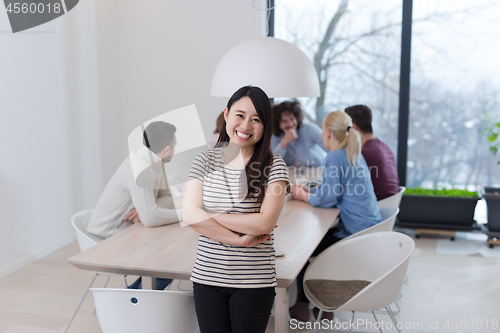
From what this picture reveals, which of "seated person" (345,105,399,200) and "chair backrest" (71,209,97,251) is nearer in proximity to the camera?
"chair backrest" (71,209,97,251)

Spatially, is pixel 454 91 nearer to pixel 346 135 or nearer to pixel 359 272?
pixel 346 135

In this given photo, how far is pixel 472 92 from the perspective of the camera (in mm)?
4590

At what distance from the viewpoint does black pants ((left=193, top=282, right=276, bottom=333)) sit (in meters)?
1.61

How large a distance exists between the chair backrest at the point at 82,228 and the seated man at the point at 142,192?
0.08m

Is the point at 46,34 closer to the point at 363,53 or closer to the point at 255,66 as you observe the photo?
the point at 255,66

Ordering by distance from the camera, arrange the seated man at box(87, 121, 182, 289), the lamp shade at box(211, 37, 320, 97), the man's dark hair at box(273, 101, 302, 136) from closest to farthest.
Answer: the seated man at box(87, 121, 182, 289), the lamp shade at box(211, 37, 320, 97), the man's dark hair at box(273, 101, 302, 136)

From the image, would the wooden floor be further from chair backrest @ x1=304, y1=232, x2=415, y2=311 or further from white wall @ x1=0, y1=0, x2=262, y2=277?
chair backrest @ x1=304, y1=232, x2=415, y2=311

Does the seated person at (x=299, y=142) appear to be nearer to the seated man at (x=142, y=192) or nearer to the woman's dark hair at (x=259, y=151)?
the seated man at (x=142, y=192)

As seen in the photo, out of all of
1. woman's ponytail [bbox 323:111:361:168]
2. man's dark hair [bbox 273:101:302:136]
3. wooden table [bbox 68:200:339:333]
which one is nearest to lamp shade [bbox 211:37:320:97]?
woman's ponytail [bbox 323:111:361:168]

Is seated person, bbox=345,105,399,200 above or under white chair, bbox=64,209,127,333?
above

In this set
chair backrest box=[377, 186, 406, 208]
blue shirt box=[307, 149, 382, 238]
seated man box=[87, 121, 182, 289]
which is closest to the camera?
seated man box=[87, 121, 182, 289]

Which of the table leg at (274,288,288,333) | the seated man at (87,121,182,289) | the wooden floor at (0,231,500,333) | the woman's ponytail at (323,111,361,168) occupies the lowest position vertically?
the wooden floor at (0,231,500,333)

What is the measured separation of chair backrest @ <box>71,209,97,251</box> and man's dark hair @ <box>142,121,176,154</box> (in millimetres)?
568

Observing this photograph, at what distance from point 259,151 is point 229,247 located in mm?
345
